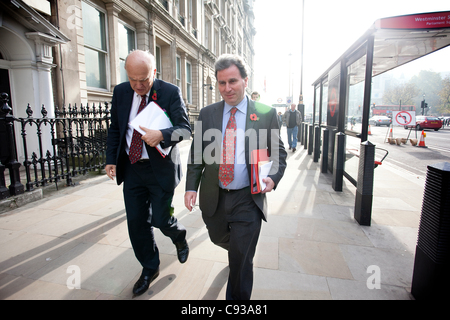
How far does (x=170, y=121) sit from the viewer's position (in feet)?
7.22

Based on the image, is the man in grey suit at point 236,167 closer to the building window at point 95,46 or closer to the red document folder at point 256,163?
the red document folder at point 256,163

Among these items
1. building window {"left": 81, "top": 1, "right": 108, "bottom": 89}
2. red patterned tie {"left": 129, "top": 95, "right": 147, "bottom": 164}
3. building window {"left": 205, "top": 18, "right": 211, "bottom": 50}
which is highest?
building window {"left": 205, "top": 18, "right": 211, "bottom": 50}

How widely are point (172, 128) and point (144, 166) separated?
0.42 meters

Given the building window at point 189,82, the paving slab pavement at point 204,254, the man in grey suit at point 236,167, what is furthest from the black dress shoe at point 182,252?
the building window at point 189,82

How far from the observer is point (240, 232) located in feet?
6.17

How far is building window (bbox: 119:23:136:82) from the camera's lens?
34.3 ft

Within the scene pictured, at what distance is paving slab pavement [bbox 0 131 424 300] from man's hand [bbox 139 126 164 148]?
1308mm

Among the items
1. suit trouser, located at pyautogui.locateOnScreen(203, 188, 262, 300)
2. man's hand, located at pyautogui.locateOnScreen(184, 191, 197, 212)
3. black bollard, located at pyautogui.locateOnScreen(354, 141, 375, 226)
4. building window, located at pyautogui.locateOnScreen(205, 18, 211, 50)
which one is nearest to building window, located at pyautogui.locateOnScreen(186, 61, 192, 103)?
building window, located at pyautogui.locateOnScreen(205, 18, 211, 50)

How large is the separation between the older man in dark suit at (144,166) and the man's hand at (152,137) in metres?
0.10

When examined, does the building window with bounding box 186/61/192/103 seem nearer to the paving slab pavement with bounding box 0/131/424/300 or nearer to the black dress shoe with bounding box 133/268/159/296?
the paving slab pavement with bounding box 0/131/424/300

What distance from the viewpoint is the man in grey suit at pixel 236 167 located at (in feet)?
6.17

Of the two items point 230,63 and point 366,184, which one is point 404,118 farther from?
point 230,63
